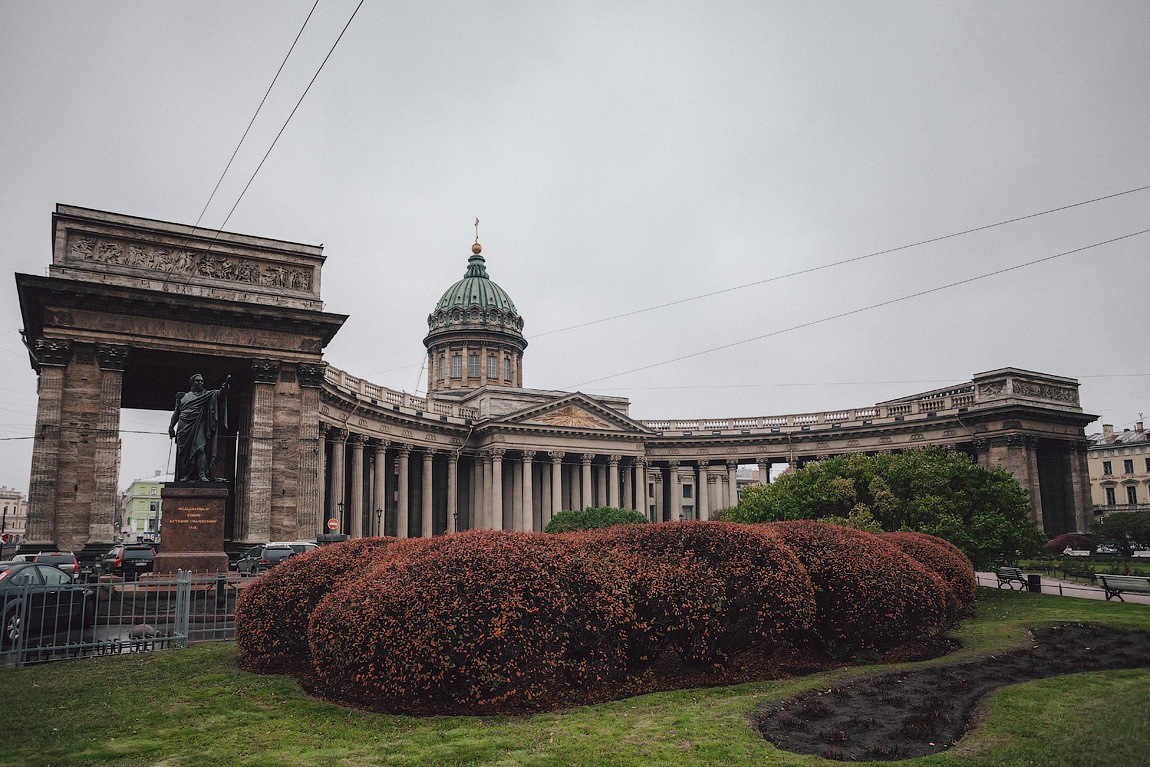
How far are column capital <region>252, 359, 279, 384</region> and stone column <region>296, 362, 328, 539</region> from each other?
42.8 inches

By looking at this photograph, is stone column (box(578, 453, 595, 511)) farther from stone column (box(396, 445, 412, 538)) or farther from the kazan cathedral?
stone column (box(396, 445, 412, 538))

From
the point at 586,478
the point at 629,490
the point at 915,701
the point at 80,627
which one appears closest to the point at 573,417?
the point at 586,478

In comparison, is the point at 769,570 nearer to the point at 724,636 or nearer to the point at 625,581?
the point at 724,636

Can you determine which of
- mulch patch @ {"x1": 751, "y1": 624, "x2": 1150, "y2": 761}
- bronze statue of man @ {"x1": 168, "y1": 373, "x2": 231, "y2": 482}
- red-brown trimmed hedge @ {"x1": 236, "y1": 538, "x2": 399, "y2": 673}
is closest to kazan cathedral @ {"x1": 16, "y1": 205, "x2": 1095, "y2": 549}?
bronze statue of man @ {"x1": 168, "y1": 373, "x2": 231, "y2": 482}

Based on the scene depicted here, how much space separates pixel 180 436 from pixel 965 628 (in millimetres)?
21576

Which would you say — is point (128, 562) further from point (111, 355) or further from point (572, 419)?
point (572, 419)

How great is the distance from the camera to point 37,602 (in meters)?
14.4

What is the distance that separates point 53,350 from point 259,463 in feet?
30.1

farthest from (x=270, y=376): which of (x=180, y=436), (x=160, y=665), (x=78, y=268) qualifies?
(x=160, y=665)

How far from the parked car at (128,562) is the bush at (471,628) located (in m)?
20.0

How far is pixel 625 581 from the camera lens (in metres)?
11.8

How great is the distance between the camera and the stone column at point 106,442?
30.7 m

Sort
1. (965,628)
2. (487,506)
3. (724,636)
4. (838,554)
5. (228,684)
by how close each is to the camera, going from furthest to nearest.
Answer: (487,506) < (965,628) < (838,554) < (724,636) < (228,684)

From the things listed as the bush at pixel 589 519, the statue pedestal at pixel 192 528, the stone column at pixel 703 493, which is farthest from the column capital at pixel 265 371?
the stone column at pixel 703 493
